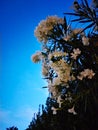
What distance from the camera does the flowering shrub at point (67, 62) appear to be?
593 cm

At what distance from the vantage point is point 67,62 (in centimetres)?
645

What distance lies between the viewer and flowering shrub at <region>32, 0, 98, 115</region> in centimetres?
593

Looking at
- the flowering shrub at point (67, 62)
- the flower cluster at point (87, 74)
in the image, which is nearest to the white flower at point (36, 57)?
the flowering shrub at point (67, 62)

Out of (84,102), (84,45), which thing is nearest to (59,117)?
(84,102)

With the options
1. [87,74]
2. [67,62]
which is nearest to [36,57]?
[67,62]

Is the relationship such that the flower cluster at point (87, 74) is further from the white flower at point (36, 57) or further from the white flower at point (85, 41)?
the white flower at point (36, 57)

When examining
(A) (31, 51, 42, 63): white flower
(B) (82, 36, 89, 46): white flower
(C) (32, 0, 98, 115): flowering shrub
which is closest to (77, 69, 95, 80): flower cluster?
(C) (32, 0, 98, 115): flowering shrub

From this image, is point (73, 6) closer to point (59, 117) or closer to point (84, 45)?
point (84, 45)

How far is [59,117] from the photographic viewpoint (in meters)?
8.49

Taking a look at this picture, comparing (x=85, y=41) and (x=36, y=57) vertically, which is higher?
(x=36, y=57)

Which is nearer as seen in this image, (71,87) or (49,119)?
(71,87)

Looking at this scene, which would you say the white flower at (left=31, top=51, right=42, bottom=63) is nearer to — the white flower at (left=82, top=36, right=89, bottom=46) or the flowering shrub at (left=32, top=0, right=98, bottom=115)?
the flowering shrub at (left=32, top=0, right=98, bottom=115)

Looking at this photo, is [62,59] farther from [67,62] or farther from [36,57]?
[36,57]

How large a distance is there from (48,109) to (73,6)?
4428 mm
